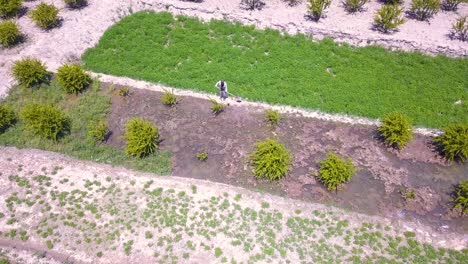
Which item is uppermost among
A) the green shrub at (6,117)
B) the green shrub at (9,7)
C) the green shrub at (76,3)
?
the green shrub at (76,3)

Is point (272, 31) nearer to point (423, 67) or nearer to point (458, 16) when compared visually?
point (423, 67)

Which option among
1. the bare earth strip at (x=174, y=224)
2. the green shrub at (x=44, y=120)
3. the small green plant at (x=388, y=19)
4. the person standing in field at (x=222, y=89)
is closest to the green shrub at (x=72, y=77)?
the green shrub at (x=44, y=120)

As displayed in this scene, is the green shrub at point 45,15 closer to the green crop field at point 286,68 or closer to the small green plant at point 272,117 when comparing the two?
the green crop field at point 286,68

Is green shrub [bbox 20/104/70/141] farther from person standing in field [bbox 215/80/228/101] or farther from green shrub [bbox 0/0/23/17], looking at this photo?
green shrub [bbox 0/0/23/17]

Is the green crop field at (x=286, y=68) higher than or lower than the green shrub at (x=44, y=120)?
higher

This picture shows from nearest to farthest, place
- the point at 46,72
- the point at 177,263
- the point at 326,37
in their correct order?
the point at 177,263, the point at 46,72, the point at 326,37

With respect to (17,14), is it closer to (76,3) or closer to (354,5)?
(76,3)

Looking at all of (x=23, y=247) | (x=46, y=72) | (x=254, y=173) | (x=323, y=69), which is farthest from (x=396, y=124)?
(x=46, y=72)

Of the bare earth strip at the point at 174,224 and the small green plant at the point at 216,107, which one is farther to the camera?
the small green plant at the point at 216,107
